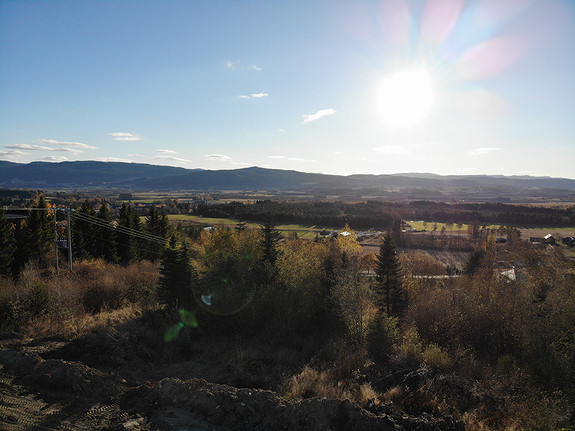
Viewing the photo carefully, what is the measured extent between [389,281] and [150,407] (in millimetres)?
28791

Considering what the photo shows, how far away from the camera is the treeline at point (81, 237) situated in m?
35.1

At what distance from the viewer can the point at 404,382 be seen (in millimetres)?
12719

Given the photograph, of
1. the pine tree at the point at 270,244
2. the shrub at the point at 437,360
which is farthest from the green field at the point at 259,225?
the shrub at the point at 437,360

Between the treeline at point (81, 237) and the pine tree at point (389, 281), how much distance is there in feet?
97.0

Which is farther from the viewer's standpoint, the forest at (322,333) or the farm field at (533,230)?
the farm field at (533,230)

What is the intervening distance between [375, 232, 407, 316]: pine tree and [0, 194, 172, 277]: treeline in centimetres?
2956

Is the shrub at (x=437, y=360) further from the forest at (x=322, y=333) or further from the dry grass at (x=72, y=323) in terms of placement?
the dry grass at (x=72, y=323)

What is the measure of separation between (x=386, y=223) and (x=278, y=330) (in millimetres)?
96129

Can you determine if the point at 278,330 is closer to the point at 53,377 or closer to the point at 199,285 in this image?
the point at 199,285

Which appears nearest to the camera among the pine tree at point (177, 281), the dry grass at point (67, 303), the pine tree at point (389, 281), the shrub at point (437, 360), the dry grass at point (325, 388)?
the dry grass at point (325, 388)

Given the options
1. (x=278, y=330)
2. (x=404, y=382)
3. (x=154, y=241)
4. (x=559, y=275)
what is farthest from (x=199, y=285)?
(x=154, y=241)

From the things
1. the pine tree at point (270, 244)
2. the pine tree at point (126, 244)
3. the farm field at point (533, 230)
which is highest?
the pine tree at point (270, 244)

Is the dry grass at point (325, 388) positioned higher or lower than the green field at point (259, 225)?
higher

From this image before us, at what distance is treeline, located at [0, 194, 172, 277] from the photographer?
35.1 meters
